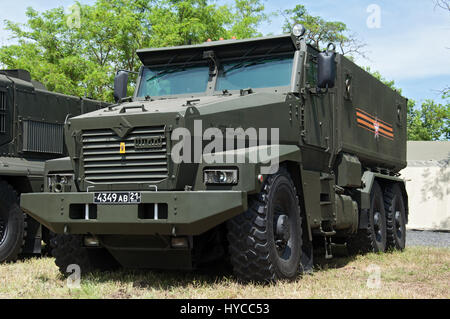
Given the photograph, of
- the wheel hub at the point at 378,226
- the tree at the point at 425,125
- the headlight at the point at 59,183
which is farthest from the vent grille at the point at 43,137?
the tree at the point at 425,125

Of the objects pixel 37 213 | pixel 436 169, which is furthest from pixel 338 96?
pixel 436 169

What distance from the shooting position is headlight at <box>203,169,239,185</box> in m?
5.87

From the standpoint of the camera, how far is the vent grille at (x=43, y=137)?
33.6 feet

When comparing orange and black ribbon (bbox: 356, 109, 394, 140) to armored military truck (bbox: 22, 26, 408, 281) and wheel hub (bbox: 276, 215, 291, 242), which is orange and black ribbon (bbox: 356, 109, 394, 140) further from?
wheel hub (bbox: 276, 215, 291, 242)

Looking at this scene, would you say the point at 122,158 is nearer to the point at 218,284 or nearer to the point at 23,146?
the point at 218,284

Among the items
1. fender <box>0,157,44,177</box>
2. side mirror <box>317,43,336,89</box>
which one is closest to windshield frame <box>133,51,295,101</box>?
side mirror <box>317,43,336,89</box>

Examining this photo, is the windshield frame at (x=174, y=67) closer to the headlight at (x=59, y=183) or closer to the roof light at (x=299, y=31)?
the roof light at (x=299, y=31)

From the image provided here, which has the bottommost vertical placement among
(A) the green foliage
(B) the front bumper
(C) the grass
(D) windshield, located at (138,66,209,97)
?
(C) the grass

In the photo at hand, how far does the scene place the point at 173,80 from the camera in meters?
8.07

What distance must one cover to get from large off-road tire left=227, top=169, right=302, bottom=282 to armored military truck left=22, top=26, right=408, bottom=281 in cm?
1

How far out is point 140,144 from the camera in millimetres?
6086

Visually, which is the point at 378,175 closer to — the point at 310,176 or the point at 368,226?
the point at 368,226

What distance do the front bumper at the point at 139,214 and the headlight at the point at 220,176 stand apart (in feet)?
0.72
